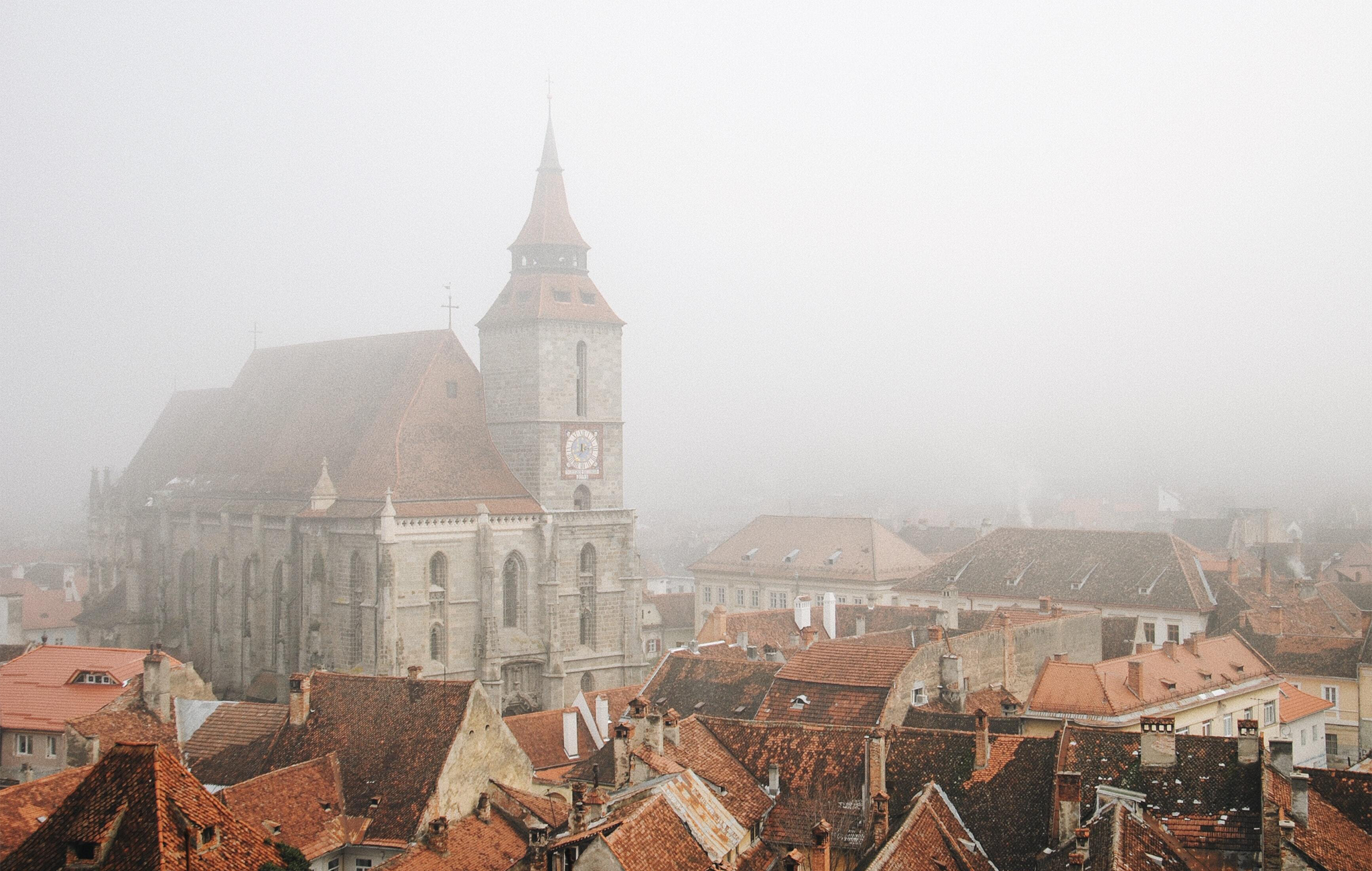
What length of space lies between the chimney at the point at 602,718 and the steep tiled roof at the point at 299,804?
13.6 metres

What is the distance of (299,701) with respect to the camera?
38531 millimetres

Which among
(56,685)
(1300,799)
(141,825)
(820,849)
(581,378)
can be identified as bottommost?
(820,849)

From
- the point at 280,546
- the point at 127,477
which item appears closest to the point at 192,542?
the point at 280,546

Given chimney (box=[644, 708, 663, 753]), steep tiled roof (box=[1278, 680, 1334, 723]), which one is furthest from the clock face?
chimney (box=[644, 708, 663, 753])

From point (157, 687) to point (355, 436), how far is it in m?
22.1

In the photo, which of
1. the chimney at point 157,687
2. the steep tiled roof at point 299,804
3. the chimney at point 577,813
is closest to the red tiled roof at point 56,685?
the chimney at point 157,687

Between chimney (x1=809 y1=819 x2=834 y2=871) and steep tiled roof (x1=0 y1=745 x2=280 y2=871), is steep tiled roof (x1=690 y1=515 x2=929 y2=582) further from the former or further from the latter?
steep tiled roof (x1=0 y1=745 x2=280 y2=871)

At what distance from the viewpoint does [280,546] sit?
62344 mm

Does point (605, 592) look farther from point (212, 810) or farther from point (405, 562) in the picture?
point (212, 810)

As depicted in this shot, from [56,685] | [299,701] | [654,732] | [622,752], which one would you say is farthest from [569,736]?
[56,685]

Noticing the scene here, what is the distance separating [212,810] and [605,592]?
43.9 m

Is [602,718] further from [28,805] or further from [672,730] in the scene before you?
[28,805]

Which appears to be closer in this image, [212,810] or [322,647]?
[212,810]

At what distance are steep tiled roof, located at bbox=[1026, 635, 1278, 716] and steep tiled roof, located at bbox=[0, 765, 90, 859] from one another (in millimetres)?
29210
